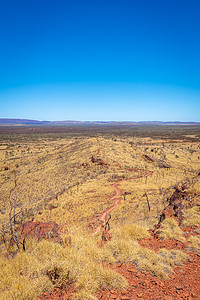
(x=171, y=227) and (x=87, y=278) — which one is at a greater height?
(x=87, y=278)

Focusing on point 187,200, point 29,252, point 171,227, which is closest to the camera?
point 29,252

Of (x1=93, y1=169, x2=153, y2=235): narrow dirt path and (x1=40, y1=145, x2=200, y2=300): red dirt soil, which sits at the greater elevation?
(x1=40, y1=145, x2=200, y2=300): red dirt soil

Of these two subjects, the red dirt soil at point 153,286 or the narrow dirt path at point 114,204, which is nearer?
the red dirt soil at point 153,286

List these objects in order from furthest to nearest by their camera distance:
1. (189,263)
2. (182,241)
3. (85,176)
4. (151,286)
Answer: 1. (85,176)
2. (182,241)
3. (189,263)
4. (151,286)

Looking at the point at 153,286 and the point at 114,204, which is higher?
the point at 153,286

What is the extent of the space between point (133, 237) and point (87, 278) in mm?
2494

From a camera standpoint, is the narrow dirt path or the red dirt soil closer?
the red dirt soil

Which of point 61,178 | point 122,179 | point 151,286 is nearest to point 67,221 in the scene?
point 151,286

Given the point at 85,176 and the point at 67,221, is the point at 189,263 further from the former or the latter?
the point at 85,176

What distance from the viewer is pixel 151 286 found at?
322 cm

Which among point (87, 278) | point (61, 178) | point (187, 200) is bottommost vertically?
point (61, 178)

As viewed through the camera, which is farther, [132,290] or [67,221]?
[67,221]

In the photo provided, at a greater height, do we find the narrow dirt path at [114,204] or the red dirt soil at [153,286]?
the red dirt soil at [153,286]

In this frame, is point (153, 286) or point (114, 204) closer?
point (153, 286)
